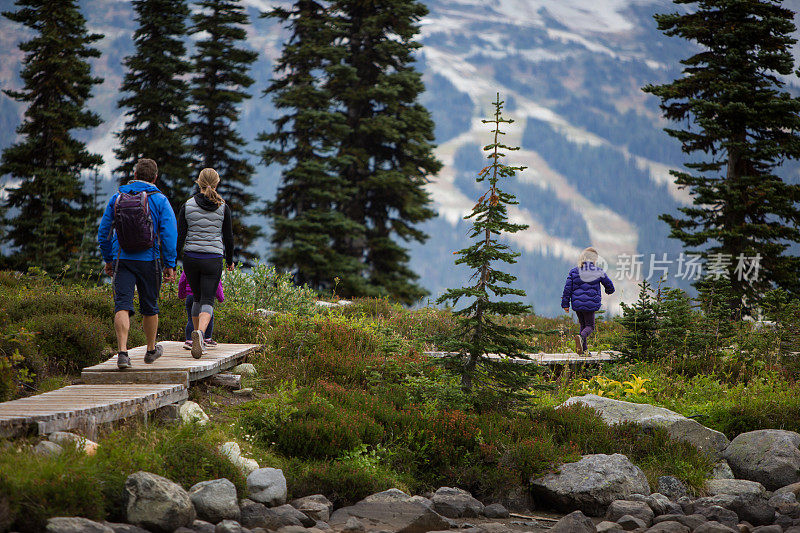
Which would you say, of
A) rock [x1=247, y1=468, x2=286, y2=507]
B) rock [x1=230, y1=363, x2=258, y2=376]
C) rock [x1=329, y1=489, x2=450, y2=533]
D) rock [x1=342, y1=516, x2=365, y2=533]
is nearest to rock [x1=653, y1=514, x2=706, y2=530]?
rock [x1=329, y1=489, x2=450, y2=533]

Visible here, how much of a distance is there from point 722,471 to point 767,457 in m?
0.69

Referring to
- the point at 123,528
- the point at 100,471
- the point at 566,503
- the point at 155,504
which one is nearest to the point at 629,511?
the point at 566,503

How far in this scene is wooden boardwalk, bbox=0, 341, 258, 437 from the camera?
240 inches

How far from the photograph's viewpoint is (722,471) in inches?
365

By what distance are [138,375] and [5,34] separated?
7197 inches

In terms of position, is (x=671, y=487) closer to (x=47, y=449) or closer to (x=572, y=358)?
(x=572, y=358)

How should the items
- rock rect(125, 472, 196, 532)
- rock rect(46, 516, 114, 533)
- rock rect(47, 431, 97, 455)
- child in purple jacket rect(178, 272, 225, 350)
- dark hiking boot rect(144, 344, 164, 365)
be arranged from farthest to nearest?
child in purple jacket rect(178, 272, 225, 350)
dark hiking boot rect(144, 344, 164, 365)
rock rect(47, 431, 97, 455)
rock rect(125, 472, 196, 532)
rock rect(46, 516, 114, 533)

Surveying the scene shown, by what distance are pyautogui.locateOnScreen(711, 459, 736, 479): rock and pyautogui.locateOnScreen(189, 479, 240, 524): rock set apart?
21.9ft

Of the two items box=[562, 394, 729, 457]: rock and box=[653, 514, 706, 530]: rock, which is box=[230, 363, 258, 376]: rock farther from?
box=[653, 514, 706, 530]: rock

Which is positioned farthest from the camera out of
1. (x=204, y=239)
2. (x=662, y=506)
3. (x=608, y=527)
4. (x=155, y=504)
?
(x=204, y=239)

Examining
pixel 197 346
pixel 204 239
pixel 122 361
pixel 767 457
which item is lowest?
pixel 767 457

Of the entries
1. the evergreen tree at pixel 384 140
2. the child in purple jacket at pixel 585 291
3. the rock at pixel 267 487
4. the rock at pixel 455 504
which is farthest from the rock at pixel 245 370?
the evergreen tree at pixel 384 140

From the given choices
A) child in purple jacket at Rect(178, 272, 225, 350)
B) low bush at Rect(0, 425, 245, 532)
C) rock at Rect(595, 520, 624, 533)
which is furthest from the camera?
child in purple jacket at Rect(178, 272, 225, 350)

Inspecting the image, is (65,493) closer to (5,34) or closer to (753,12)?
(753,12)
